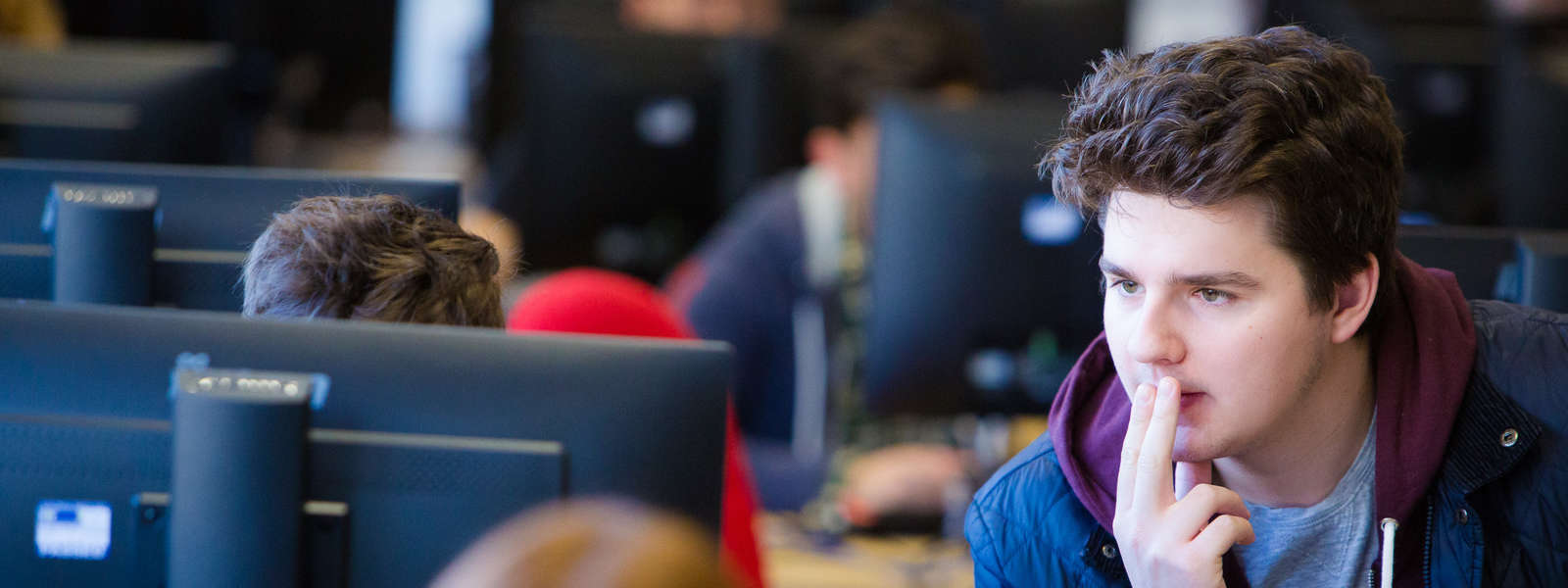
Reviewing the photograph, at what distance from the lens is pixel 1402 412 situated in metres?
1.26

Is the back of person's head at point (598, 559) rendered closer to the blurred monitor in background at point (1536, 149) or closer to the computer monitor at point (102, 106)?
the computer monitor at point (102, 106)

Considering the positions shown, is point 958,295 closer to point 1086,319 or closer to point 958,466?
point 1086,319

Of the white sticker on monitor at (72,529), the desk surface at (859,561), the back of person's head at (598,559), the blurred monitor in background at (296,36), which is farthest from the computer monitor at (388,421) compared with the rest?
the blurred monitor in background at (296,36)

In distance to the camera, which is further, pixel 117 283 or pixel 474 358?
pixel 117 283

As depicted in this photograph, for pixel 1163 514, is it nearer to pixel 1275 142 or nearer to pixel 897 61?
pixel 1275 142

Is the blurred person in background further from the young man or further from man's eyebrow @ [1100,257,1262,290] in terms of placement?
man's eyebrow @ [1100,257,1262,290]

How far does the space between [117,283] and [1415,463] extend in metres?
1.15

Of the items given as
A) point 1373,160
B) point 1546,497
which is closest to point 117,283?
point 1373,160

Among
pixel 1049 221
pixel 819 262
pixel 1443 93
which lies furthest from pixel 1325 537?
pixel 1443 93

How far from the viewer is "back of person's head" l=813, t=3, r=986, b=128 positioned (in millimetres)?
2549

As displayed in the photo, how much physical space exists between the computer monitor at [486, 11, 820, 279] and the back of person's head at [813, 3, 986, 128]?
0.26 meters

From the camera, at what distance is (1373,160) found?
4.08 ft

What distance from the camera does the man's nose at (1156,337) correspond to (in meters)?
1.19

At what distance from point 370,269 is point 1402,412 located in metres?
0.87
